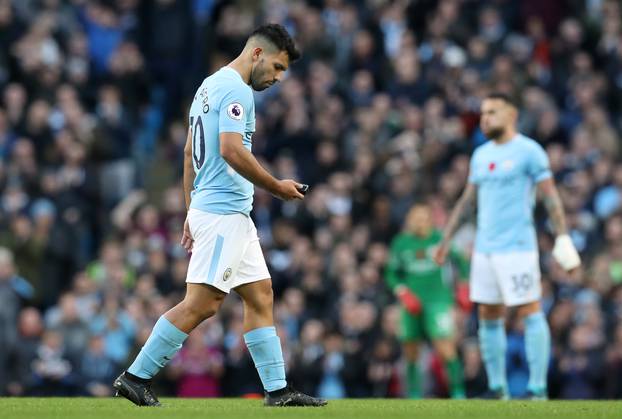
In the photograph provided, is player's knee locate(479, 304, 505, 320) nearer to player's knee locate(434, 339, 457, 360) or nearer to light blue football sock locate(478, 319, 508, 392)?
light blue football sock locate(478, 319, 508, 392)

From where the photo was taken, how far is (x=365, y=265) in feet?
57.5

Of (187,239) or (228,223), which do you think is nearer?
(228,223)

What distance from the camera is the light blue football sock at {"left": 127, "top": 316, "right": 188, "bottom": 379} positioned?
929 cm

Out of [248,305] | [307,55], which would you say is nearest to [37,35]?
[307,55]

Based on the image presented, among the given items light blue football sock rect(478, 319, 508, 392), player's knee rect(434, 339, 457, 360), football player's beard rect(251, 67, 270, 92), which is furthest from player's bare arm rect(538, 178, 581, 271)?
football player's beard rect(251, 67, 270, 92)

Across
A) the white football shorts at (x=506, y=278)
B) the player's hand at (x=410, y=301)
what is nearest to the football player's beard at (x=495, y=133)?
the white football shorts at (x=506, y=278)

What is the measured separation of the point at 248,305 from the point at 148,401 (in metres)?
0.91

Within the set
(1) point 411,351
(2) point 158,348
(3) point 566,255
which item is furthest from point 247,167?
(1) point 411,351

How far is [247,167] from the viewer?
9094mm

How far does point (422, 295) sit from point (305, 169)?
13.7 feet

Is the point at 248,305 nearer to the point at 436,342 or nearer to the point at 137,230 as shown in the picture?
the point at 436,342

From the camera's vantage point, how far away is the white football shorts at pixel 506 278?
40.2 feet

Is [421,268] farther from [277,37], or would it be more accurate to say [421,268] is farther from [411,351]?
[277,37]

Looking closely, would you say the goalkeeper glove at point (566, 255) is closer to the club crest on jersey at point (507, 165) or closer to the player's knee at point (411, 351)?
the club crest on jersey at point (507, 165)
